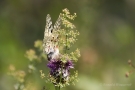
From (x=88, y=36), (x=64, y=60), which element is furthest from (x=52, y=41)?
(x=88, y=36)

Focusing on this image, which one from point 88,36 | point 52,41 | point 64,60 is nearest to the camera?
point 64,60

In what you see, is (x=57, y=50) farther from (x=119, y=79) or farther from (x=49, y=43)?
(x=119, y=79)

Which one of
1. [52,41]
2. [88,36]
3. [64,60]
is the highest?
[88,36]

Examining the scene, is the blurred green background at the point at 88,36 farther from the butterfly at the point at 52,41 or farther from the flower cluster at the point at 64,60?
the flower cluster at the point at 64,60

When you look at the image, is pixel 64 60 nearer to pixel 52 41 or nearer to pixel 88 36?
pixel 52 41

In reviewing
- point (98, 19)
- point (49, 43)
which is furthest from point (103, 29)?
point (49, 43)

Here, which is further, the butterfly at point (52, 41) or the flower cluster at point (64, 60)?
the butterfly at point (52, 41)

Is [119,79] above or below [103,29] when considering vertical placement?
below

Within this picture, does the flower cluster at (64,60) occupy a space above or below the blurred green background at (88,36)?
below

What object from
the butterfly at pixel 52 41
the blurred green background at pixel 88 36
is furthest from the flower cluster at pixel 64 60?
the blurred green background at pixel 88 36
